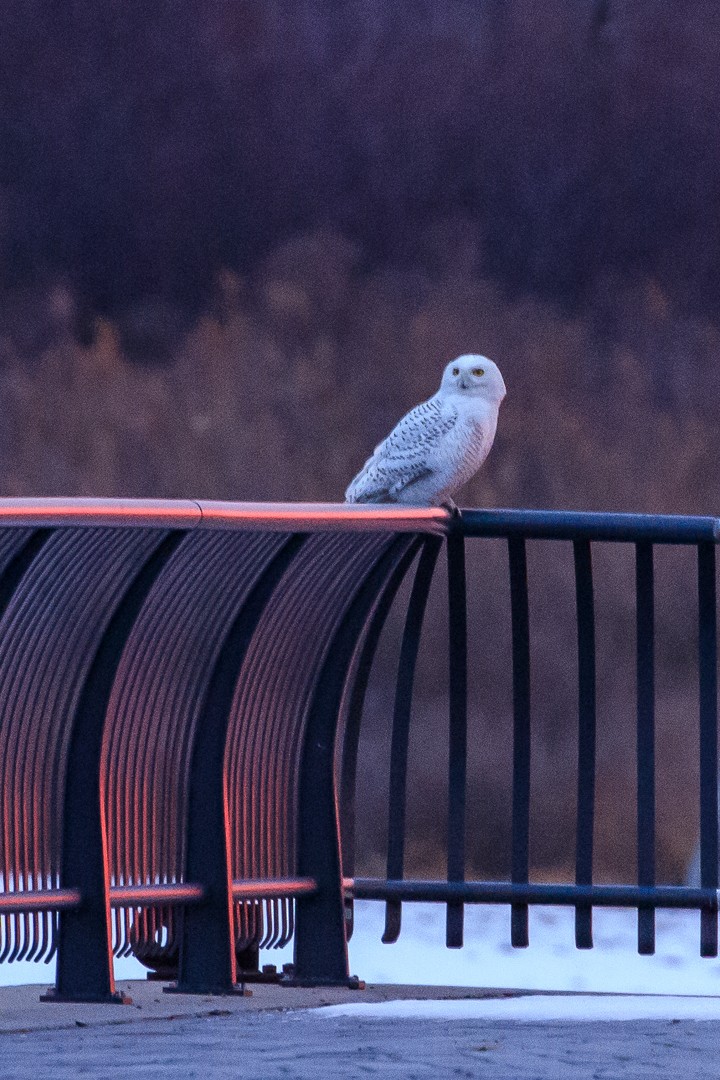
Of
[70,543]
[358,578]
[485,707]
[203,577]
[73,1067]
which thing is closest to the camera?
[73,1067]

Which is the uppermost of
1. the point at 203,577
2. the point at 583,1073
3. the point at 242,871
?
the point at 203,577

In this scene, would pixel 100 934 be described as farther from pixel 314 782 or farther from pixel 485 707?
pixel 485 707

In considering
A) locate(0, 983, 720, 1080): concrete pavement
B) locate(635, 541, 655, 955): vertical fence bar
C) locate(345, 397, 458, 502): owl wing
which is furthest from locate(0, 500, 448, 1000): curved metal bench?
locate(635, 541, 655, 955): vertical fence bar

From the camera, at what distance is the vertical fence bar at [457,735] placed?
5840mm

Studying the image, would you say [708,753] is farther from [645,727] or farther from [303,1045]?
[303,1045]

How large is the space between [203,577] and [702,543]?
4.78ft

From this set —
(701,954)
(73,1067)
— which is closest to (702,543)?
(701,954)

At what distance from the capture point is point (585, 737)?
5867mm

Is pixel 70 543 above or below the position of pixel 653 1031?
above

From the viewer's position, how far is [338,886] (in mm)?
5551

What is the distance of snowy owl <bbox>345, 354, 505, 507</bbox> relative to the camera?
595cm

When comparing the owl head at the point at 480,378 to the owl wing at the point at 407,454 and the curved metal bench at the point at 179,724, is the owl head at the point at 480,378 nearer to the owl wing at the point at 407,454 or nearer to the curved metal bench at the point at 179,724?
the owl wing at the point at 407,454

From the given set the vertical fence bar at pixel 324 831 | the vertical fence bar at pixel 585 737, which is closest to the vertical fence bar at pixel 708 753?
the vertical fence bar at pixel 585 737

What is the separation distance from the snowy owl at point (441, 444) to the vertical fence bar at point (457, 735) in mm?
228
